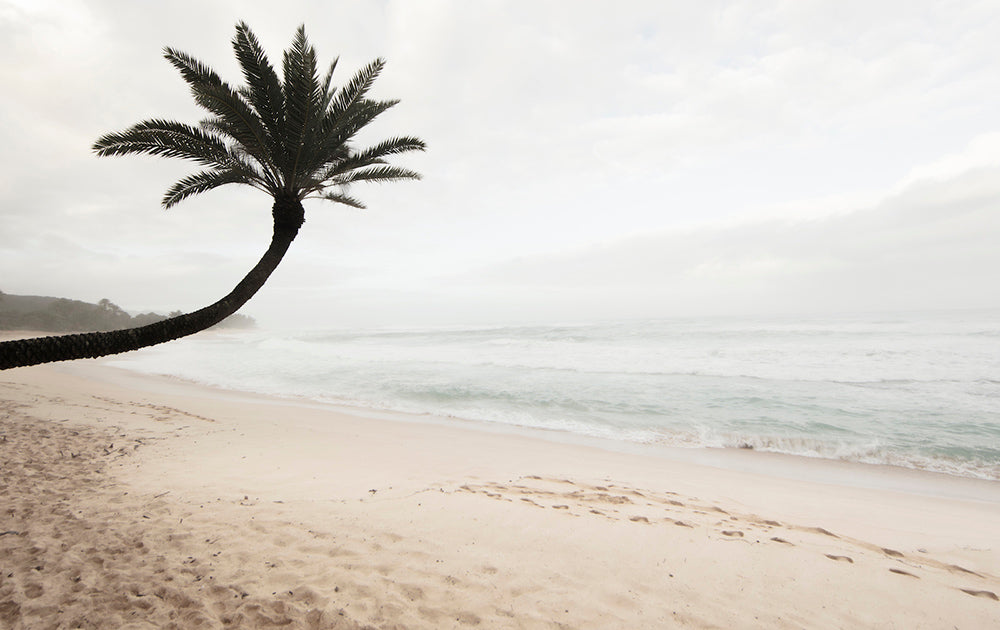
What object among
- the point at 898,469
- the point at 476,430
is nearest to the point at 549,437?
Answer: the point at 476,430

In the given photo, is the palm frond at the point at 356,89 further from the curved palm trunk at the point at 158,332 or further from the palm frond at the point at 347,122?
the curved palm trunk at the point at 158,332

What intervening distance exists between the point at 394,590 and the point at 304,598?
2.11ft

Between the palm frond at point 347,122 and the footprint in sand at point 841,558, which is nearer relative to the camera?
the footprint in sand at point 841,558

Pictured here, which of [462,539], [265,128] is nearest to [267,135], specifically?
[265,128]

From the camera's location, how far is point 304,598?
2.95 meters

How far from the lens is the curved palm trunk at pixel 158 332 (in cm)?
339

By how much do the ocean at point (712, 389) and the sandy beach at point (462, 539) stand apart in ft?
5.63

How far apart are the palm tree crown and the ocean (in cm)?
768

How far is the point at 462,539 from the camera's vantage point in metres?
3.94

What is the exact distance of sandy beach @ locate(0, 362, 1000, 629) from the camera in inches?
115

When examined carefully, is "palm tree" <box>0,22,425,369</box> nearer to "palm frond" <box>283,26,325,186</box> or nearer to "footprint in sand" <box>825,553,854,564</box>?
"palm frond" <box>283,26,325,186</box>

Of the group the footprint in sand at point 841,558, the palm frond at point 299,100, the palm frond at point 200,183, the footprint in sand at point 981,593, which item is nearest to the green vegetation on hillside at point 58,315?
the palm frond at point 200,183

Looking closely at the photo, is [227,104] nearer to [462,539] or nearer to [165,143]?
[165,143]

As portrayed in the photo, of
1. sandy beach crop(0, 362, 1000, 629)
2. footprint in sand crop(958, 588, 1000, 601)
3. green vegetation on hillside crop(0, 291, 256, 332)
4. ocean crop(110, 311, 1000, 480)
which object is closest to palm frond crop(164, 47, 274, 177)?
sandy beach crop(0, 362, 1000, 629)
